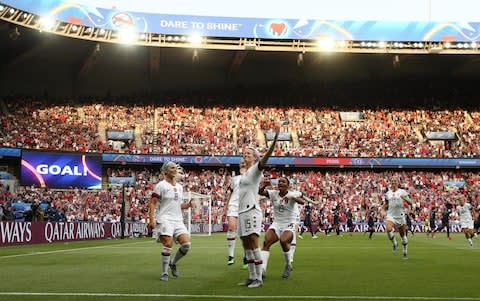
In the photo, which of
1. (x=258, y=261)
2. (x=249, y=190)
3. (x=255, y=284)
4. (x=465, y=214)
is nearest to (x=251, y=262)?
(x=258, y=261)

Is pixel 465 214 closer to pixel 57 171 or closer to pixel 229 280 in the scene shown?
pixel 229 280

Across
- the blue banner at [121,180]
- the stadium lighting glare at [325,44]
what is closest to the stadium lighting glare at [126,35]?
the blue banner at [121,180]

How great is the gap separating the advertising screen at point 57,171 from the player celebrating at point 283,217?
31714 mm

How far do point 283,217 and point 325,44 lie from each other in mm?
46820

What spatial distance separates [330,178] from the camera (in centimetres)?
5788

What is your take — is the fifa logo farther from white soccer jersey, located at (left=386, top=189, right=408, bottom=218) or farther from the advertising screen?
white soccer jersey, located at (left=386, top=189, right=408, bottom=218)

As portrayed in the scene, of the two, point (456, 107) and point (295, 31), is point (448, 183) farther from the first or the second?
point (295, 31)

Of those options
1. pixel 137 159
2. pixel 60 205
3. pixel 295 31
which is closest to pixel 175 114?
pixel 137 159

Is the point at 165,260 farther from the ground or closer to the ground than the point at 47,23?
closer to the ground

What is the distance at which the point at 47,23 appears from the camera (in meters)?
49.0

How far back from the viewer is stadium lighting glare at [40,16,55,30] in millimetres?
48625

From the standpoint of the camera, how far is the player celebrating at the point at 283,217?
1296cm

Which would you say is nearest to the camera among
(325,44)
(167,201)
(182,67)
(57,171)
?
(167,201)

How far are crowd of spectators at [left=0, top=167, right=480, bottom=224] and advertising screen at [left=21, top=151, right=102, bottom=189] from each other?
4.38ft
